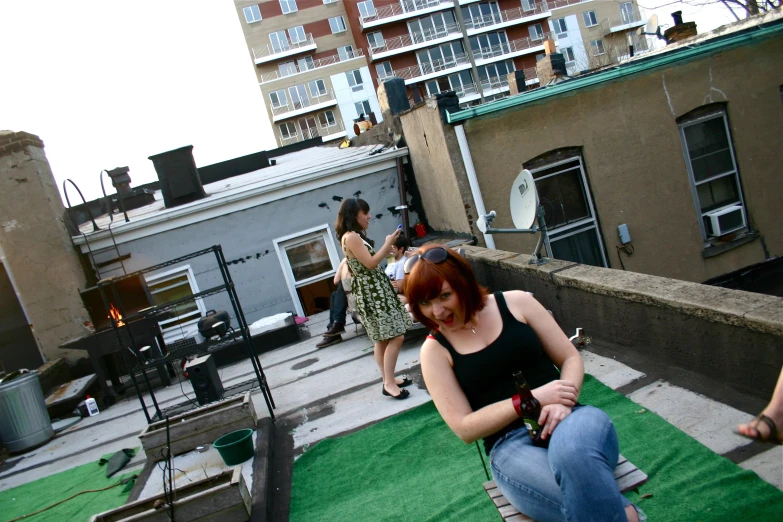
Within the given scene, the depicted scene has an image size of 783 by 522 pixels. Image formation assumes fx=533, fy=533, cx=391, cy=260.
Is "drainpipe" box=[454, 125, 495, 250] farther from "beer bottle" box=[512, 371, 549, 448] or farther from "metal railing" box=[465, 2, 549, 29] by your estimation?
"metal railing" box=[465, 2, 549, 29]

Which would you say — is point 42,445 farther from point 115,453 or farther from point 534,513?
point 534,513

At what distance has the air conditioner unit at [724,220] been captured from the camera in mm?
8891

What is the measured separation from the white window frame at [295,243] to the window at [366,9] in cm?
3928

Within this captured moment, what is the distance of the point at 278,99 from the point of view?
45.6 meters

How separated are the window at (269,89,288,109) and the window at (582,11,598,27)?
28396 mm

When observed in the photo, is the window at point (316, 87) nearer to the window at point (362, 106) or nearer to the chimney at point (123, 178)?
the window at point (362, 106)

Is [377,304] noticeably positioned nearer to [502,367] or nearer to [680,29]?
[502,367]

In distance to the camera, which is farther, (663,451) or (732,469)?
(663,451)

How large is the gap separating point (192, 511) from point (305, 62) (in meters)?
46.7

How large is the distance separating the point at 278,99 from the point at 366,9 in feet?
34.4

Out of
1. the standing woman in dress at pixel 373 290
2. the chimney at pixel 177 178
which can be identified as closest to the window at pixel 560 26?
the chimney at pixel 177 178

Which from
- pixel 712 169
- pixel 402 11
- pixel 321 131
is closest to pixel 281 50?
pixel 321 131

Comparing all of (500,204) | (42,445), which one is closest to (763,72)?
(500,204)

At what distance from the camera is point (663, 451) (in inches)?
110
